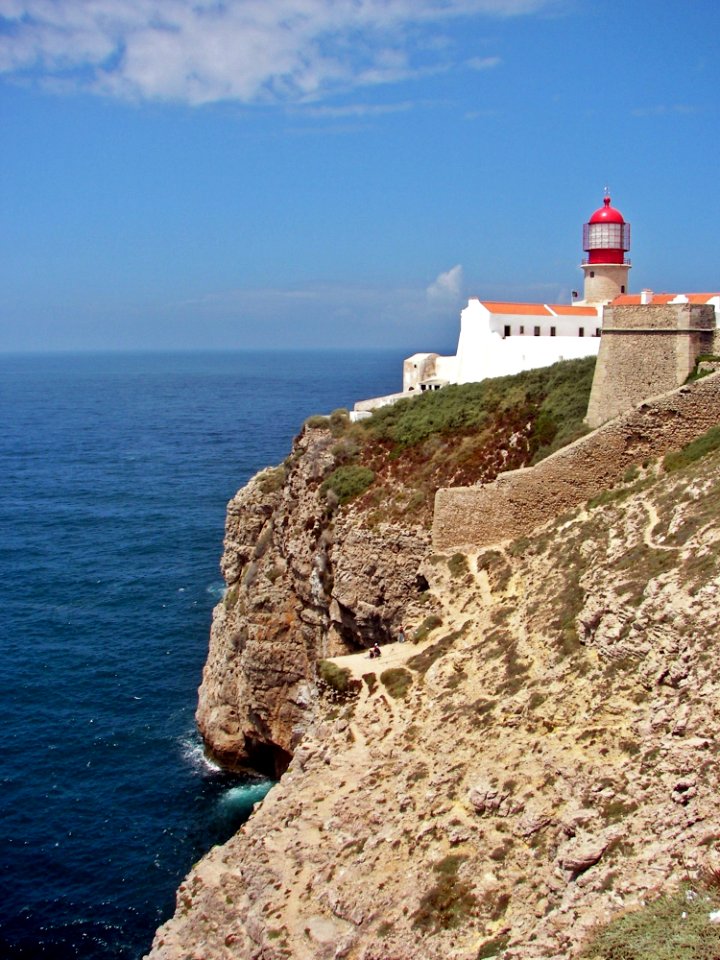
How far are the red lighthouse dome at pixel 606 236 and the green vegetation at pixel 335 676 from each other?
2508 centimetres

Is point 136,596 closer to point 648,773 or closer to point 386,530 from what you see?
point 386,530

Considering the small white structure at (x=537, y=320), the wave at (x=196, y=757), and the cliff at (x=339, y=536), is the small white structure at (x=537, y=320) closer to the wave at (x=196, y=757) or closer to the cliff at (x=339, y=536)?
the cliff at (x=339, y=536)

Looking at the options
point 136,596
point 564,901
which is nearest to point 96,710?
point 136,596

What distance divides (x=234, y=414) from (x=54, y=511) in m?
69.0

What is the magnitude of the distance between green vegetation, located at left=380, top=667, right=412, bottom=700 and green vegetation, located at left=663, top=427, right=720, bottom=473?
28.0ft

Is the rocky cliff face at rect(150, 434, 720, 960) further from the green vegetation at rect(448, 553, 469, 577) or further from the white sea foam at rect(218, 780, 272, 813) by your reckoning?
the white sea foam at rect(218, 780, 272, 813)

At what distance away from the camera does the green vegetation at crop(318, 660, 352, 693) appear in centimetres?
2420

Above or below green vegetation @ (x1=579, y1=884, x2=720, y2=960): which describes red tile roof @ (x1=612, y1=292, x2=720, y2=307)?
above

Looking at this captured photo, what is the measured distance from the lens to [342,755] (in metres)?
21.8

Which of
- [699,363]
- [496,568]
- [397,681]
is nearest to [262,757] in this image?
[397,681]

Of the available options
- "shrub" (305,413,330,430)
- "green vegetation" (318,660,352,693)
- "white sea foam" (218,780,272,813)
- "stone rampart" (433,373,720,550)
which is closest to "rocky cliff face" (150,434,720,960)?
"green vegetation" (318,660,352,693)

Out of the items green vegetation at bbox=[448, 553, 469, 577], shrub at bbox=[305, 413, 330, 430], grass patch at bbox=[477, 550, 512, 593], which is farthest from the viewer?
shrub at bbox=[305, 413, 330, 430]

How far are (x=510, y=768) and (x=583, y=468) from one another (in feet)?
34.9

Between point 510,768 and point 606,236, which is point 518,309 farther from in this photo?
point 510,768
